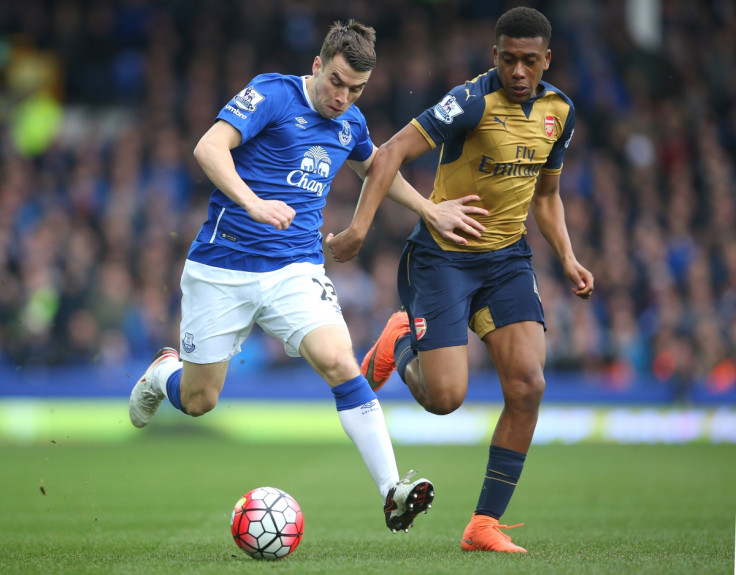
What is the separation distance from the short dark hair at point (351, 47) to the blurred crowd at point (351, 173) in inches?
264

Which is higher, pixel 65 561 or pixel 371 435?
pixel 371 435

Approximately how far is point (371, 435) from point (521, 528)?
1.72m

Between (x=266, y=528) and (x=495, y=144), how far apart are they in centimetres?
237

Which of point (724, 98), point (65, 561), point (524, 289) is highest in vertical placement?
point (724, 98)

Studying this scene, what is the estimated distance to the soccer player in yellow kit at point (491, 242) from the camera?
544 centimetres

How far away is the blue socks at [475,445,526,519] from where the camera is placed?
550 centimetres

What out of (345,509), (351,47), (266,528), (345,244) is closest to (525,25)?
(351,47)

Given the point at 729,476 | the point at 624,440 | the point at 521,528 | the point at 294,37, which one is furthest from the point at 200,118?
the point at 521,528

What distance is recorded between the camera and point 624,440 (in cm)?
1253

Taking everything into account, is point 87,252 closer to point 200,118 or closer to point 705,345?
point 200,118

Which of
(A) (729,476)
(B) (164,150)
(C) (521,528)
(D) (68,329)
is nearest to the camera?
(C) (521,528)

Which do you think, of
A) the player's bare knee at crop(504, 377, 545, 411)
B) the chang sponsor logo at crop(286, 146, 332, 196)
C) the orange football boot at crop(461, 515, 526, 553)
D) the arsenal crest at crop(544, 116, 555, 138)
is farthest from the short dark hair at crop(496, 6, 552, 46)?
the orange football boot at crop(461, 515, 526, 553)

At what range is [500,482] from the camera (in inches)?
217

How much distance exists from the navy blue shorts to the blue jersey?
0.72 m
